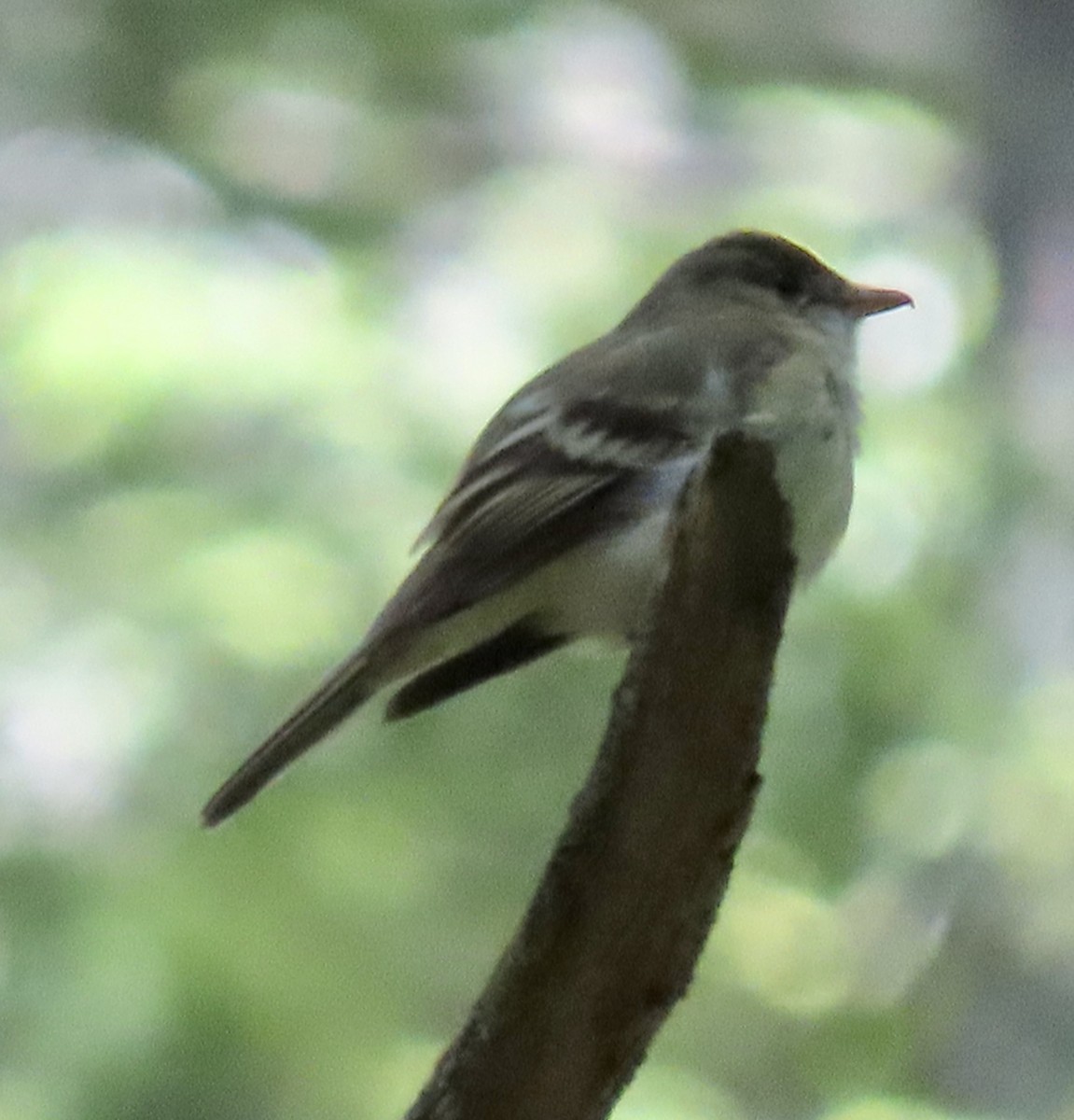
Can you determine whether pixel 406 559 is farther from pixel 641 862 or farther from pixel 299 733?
pixel 641 862

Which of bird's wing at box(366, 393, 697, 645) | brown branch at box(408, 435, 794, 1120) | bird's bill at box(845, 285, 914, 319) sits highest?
bird's bill at box(845, 285, 914, 319)

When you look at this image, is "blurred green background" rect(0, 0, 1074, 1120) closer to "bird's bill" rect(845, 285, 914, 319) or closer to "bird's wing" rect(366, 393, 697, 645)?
"bird's wing" rect(366, 393, 697, 645)

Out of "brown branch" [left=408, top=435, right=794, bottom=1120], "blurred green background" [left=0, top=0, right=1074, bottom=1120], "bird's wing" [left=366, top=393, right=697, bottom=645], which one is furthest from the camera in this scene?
"blurred green background" [left=0, top=0, right=1074, bottom=1120]

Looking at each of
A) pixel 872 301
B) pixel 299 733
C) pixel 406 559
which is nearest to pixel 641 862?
pixel 299 733

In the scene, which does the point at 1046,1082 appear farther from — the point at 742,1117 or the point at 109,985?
the point at 109,985

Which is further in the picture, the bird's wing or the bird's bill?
the bird's bill

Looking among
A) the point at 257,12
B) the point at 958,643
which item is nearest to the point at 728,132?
the point at 257,12

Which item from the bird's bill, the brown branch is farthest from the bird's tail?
the bird's bill
